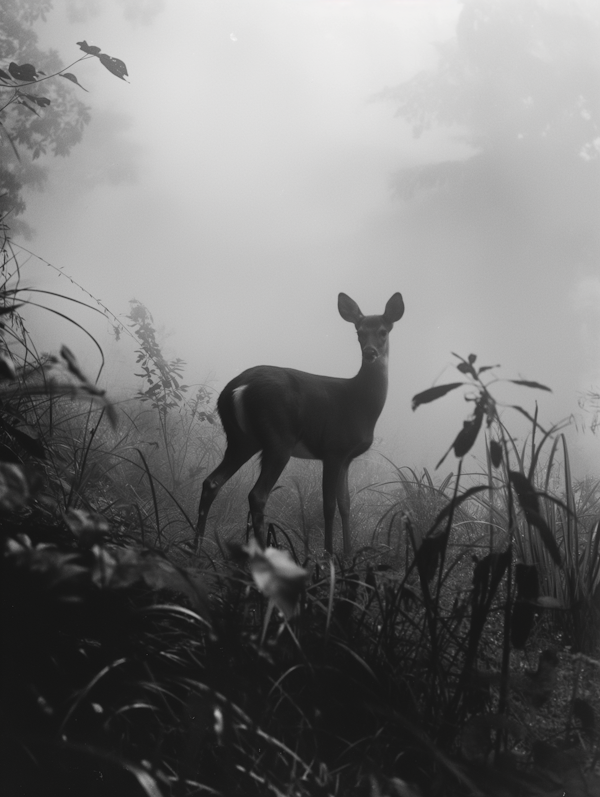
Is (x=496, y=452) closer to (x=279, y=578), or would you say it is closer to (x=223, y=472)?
(x=279, y=578)

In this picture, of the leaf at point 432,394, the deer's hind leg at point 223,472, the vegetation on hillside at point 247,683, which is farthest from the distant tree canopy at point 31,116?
the leaf at point 432,394

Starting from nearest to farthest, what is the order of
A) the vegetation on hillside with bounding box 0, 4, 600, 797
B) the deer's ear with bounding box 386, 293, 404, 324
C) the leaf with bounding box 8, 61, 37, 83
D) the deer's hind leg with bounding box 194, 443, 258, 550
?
the vegetation on hillside with bounding box 0, 4, 600, 797 → the leaf with bounding box 8, 61, 37, 83 → the deer's hind leg with bounding box 194, 443, 258, 550 → the deer's ear with bounding box 386, 293, 404, 324

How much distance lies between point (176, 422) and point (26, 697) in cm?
236

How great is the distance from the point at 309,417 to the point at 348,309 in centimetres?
47

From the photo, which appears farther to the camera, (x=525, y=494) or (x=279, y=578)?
(x=525, y=494)

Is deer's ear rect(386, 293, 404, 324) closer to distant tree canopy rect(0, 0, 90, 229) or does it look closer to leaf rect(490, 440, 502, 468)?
leaf rect(490, 440, 502, 468)

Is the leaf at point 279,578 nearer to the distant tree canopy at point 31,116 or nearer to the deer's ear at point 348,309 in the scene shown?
the deer's ear at point 348,309

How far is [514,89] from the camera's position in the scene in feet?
9.91

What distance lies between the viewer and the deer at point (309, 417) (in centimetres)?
209

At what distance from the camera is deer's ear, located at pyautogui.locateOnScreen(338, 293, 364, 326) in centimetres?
237

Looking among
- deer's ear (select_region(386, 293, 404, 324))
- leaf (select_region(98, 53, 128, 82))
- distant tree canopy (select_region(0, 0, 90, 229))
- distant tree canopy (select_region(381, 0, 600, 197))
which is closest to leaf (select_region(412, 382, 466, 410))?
leaf (select_region(98, 53, 128, 82))

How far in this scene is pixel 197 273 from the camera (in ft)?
9.46

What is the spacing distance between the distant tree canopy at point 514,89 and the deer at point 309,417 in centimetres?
99

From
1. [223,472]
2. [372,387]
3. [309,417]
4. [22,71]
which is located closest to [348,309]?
[372,387]
